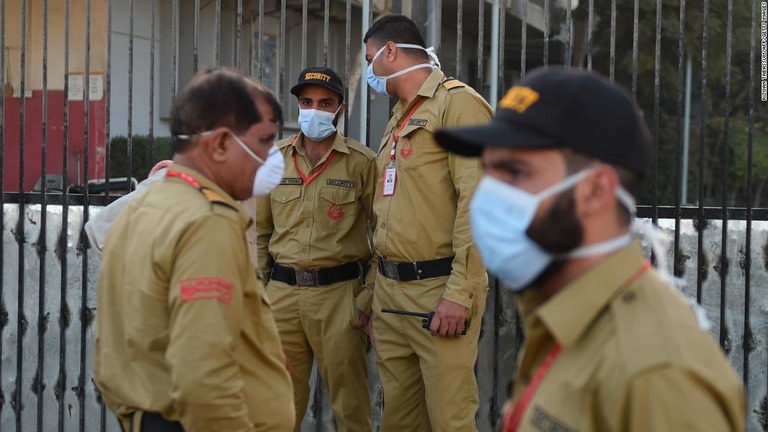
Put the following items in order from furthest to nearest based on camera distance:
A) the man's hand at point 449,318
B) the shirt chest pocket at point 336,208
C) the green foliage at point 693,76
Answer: the green foliage at point 693,76, the shirt chest pocket at point 336,208, the man's hand at point 449,318

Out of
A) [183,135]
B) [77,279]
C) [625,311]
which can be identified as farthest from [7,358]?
[625,311]

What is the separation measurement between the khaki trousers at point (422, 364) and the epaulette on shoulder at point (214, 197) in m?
1.80

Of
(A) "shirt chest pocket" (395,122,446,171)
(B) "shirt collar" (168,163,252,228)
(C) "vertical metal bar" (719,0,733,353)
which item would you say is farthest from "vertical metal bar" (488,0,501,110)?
(B) "shirt collar" (168,163,252,228)

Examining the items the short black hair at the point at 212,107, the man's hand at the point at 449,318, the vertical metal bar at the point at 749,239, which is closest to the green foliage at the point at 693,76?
the vertical metal bar at the point at 749,239

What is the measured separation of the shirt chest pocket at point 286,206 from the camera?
5062mm

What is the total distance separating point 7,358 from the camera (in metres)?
5.53

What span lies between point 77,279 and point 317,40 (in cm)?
678

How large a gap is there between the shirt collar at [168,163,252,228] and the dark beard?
A: 1.29 meters

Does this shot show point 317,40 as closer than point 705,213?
No

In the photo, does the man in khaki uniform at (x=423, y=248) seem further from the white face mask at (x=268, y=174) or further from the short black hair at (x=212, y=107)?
the short black hair at (x=212, y=107)

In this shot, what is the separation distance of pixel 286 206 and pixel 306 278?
0.39 m

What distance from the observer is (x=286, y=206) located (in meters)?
5.09

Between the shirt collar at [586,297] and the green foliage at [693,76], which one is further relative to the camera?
the green foliage at [693,76]

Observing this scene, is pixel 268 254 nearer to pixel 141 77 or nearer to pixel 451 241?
pixel 451 241
